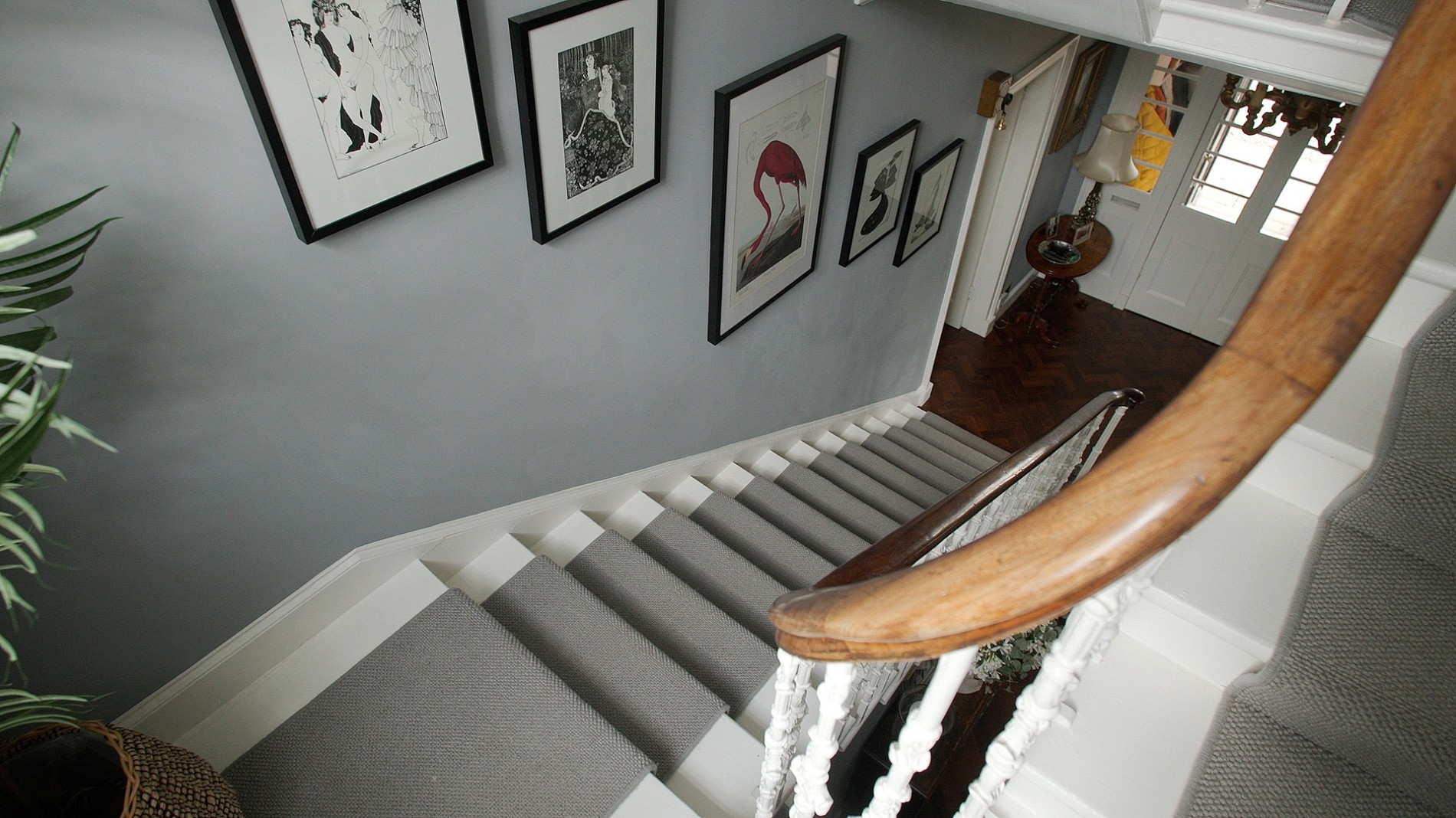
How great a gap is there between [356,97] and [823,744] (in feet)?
4.50

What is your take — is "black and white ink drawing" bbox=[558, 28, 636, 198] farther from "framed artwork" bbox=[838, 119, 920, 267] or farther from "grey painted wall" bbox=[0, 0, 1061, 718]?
"framed artwork" bbox=[838, 119, 920, 267]

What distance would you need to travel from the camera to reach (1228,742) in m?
0.99

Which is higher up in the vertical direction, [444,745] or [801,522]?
[444,745]

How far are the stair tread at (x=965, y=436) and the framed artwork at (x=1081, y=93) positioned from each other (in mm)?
2132

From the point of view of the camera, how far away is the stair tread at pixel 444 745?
1.72 metres

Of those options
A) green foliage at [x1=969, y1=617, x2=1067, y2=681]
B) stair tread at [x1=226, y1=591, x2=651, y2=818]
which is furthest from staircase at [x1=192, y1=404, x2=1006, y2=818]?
green foliage at [x1=969, y1=617, x2=1067, y2=681]

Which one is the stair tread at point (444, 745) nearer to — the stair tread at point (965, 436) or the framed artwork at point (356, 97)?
the framed artwork at point (356, 97)

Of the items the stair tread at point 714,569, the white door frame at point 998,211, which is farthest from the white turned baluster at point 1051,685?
the white door frame at point 998,211

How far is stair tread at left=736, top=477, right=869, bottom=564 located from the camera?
2930mm

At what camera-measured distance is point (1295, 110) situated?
15.1 ft

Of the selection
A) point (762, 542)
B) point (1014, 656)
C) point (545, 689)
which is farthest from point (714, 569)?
point (1014, 656)

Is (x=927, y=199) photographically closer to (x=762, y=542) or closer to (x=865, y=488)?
(x=865, y=488)

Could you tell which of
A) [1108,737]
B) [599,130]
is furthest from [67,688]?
[1108,737]

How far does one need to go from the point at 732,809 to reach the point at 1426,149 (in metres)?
1.75
